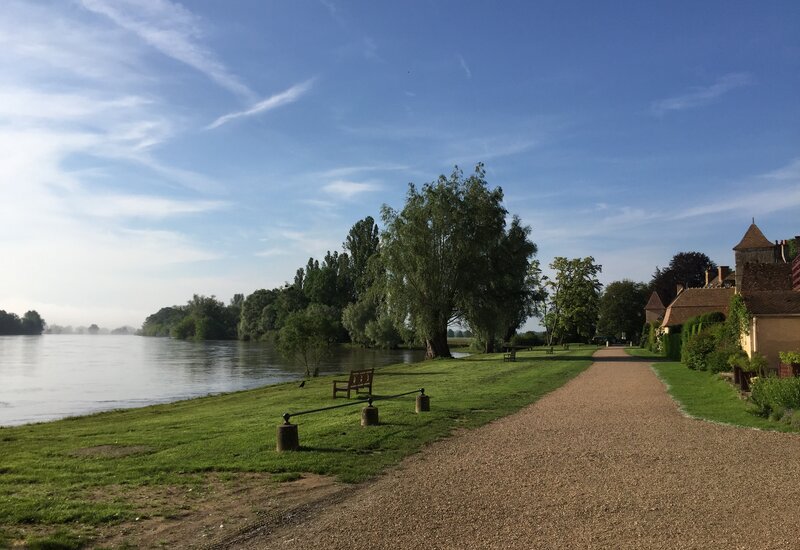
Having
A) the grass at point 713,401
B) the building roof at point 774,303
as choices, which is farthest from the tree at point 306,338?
the building roof at point 774,303

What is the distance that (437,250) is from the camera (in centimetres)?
3688

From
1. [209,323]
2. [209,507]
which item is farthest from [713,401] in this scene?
[209,323]

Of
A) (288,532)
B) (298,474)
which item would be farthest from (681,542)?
(298,474)

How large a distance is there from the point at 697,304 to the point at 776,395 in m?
40.4

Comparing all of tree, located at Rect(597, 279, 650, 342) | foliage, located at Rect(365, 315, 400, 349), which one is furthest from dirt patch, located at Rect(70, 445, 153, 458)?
tree, located at Rect(597, 279, 650, 342)

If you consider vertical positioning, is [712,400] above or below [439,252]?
below

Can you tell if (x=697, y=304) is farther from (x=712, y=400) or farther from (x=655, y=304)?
(x=712, y=400)

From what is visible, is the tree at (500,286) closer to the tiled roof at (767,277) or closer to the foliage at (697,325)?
the foliage at (697,325)

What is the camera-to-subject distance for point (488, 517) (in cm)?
625

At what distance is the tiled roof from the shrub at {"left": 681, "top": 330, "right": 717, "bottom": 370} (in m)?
4.50

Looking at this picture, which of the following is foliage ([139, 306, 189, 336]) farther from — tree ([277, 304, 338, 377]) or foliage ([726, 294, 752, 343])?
foliage ([726, 294, 752, 343])

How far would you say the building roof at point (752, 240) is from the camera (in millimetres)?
45781

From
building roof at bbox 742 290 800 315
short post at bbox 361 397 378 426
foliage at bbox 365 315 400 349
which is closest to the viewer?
short post at bbox 361 397 378 426

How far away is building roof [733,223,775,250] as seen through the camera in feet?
150
